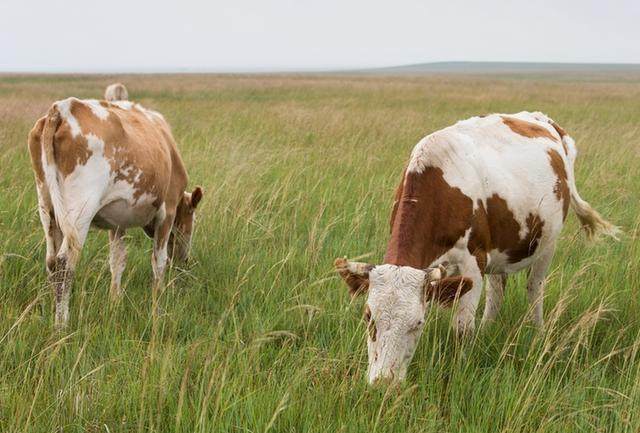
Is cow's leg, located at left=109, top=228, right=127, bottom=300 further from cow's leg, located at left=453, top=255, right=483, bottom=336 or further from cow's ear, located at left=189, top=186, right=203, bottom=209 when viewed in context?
cow's leg, located at left=453, top=255, right=483, bottom=336

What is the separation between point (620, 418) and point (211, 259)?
3.38 meters

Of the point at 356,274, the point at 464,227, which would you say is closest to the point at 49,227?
the point at 356,274

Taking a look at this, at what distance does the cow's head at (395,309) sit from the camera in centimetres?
282

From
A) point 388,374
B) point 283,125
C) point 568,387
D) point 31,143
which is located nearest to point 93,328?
point 31,143

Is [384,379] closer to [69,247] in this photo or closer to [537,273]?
[537,273]

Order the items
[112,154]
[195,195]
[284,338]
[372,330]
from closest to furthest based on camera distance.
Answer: [372,330], [284,338], [112,154], [195,195]

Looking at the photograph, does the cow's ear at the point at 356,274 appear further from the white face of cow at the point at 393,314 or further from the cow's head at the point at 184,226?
the cow's head at the point at 184,226

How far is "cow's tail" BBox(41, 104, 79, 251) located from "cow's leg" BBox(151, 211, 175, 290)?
0.92 m

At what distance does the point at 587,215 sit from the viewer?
4961 millimetres

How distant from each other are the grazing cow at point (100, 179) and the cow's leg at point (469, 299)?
226cm

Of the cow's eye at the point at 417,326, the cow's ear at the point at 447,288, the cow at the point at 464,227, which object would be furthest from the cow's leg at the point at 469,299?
the cow's eye at the point at 417,326

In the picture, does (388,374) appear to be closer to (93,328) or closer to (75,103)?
(93,328)

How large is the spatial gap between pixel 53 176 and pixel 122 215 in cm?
67

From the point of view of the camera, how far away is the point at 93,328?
364cm
